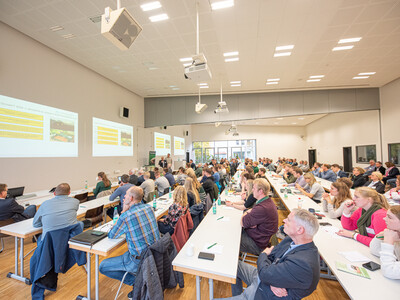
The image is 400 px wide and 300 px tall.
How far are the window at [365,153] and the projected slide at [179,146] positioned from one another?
11.1m

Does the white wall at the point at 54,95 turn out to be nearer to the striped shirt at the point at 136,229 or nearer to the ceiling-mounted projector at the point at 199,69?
the striped shirt at the point at 136,229

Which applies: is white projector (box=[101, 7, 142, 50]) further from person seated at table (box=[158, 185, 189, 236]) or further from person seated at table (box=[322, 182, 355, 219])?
person seated at table (box=[322, 182, 355, 219])

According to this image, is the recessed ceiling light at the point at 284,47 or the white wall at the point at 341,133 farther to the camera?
the white wall at the point at 341,133

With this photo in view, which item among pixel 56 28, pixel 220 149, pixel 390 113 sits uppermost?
pixel 56 28

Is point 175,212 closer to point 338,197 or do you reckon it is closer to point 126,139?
point 338,197

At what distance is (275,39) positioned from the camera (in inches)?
195

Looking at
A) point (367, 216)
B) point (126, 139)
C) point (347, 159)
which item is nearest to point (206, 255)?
point (367, 216)

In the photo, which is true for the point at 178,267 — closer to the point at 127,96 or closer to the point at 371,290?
the point at 371,290

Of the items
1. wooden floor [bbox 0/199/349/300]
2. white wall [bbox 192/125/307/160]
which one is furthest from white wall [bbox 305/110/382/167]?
wooden floor [bbox 0/199/349/300]

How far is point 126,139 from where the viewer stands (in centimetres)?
920

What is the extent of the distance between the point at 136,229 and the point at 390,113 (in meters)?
11.5

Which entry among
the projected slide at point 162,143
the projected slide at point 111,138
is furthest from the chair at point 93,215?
the projected slide at point 162,143

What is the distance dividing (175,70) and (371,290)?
7049 mm

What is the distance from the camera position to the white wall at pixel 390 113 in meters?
8.24
